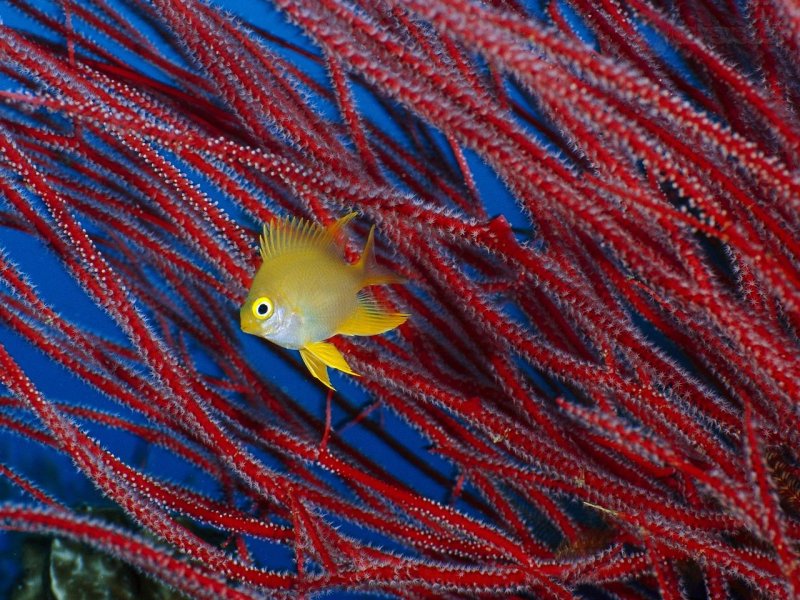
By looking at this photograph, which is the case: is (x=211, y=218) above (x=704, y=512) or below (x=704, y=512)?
above

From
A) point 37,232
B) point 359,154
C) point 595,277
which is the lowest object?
point 37,232

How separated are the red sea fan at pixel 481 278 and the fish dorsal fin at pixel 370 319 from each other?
16 cm

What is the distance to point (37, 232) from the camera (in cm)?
183

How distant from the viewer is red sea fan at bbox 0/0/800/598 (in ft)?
3.82

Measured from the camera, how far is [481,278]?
2152 millimetres

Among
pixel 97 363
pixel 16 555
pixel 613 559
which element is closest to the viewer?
pixel 613 559

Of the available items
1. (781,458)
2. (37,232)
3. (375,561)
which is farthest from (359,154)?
(781,458)

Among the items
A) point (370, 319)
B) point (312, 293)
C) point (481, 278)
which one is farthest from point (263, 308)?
point (481, 278)

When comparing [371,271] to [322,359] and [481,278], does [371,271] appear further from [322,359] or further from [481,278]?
[481,278]

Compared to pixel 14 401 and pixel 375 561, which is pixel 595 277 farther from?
pixel 14 401

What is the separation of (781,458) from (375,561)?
1068mm

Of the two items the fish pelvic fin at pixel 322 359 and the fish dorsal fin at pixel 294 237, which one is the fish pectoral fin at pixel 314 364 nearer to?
the fish pelvic fin at pixel 322 359

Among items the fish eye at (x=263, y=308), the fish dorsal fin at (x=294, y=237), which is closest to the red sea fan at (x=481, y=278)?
the fish dorsal fin at (x=294, y=237)

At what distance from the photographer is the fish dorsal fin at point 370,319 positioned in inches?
60.8
